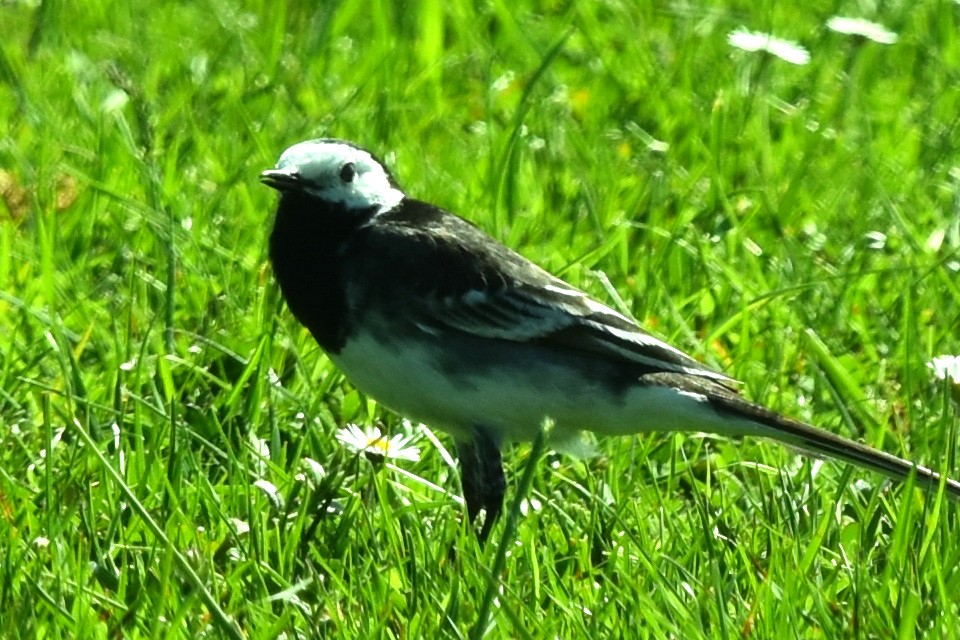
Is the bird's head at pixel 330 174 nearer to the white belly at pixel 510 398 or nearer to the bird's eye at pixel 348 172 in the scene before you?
the bird's eye at pixel 348 172

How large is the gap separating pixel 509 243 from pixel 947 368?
1.81m

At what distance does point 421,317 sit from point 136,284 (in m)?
1.19

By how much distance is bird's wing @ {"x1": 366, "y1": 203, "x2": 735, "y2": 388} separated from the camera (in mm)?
4434

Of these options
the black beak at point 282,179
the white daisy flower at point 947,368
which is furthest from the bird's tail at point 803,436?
the black beak at point 282,179

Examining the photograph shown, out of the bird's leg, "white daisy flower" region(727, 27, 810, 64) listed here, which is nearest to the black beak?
the bird's leg

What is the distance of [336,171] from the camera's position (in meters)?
4.58

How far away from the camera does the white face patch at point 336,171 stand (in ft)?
14.9

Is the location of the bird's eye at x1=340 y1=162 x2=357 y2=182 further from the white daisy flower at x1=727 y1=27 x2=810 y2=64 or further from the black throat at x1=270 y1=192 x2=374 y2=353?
the white daisy flower at x1=727 y1=27 x2=810 y2=64

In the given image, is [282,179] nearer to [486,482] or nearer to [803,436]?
[486,482]

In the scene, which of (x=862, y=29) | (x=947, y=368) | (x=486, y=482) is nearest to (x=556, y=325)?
(x=486, y=482)

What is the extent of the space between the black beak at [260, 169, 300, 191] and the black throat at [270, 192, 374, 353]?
0.19 feet

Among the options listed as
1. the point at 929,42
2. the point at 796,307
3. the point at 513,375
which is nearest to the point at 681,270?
the point at 796,307

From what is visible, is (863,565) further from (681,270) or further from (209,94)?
(209,94)

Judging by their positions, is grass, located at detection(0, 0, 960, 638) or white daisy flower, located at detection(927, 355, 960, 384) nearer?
grass, located at detection(0, 0, 960, 638)
